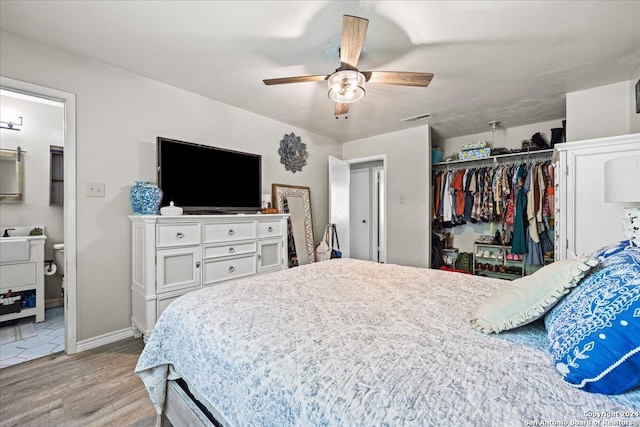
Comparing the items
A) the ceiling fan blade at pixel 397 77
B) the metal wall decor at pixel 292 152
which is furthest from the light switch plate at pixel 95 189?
the ceiling fan blade at pixel 397 77

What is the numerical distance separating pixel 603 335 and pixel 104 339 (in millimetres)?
3027

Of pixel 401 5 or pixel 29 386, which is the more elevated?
pixel 401 5

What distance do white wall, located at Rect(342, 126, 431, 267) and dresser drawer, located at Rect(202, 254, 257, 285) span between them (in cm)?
220

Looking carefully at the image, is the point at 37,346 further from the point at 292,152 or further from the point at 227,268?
the point at 292,152

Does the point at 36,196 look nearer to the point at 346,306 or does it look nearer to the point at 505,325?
the point at 346,306

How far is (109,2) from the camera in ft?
5.17

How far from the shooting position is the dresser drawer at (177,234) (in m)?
2.18

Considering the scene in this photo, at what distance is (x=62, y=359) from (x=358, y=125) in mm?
3816

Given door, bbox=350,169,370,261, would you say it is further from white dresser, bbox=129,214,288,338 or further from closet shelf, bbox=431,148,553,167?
white dresser, bbox=129,214,288,338

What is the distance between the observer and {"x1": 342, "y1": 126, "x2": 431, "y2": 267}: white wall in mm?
3746

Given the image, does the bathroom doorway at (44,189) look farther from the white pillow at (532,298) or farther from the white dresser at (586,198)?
the white dresser at (586,198)

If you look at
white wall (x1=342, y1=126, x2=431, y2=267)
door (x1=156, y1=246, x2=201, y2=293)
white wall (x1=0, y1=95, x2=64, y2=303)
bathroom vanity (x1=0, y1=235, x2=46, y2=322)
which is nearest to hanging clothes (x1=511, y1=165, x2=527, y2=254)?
white wall (x1=342, y1=126, x2=431, y2=267)

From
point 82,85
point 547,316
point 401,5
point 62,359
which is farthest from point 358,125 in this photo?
point 62,359

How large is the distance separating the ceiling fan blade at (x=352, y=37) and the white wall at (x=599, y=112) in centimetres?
249
